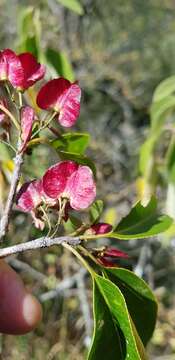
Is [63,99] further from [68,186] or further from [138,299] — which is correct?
[138,299]

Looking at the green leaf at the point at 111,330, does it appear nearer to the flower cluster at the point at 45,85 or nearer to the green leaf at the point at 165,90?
the flower cluster at the point at 45,85

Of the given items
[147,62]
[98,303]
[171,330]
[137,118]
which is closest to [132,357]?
[98,303]

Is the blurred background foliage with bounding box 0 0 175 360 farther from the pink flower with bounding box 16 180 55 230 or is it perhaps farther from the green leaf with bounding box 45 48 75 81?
the pink flower with bounding box 16 180 55 230

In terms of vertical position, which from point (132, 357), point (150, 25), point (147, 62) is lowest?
point (132, 357)

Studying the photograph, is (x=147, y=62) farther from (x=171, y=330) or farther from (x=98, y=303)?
(x=98, y=303)

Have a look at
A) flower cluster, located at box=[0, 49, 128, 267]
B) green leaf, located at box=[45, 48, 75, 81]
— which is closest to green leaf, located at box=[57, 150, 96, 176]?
flower cluster, located at box=[0, 49, 128, 267]

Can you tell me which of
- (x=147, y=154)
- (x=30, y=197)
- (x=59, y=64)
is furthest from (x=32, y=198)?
(x=147, y=154)

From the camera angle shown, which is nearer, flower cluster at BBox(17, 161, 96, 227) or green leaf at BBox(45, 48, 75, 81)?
flower cluster at BBox(17, 161, 96, 227)
